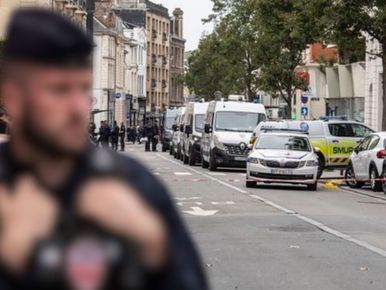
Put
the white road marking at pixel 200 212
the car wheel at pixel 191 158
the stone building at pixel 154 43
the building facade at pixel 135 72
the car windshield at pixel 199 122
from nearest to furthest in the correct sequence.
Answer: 1. the white road marking at pixel 200 212
2. the car windshield at pixel 199 122
3. the car wheel at pixel 191 158
4. the building facade at pixel 135 72
5. the stone building at pixel 154 43

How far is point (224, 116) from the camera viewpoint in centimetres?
3859

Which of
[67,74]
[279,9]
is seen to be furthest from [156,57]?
[67,74]

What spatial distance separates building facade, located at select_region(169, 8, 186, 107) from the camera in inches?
5778

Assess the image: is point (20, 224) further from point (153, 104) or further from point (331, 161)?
point (153, 104)

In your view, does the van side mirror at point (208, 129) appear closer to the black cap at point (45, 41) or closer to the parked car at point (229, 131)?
the parked car at point (229, 131)

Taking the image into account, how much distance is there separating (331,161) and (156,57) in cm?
10002

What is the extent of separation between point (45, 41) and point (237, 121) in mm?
36128

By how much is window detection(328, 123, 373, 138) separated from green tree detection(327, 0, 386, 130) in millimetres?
2509

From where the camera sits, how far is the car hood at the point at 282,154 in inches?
1099

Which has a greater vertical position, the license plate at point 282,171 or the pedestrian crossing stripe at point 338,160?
the pedestrian crossing stripe at point 338,160

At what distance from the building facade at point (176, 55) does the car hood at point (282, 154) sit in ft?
378

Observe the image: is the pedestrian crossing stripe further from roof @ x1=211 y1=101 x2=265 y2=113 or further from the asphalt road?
the asphalt road

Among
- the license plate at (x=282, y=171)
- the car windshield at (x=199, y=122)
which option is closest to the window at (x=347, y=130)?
the license plate at (x=282, y=171)

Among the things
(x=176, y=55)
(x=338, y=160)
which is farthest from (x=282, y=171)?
(x=176, y=55)
